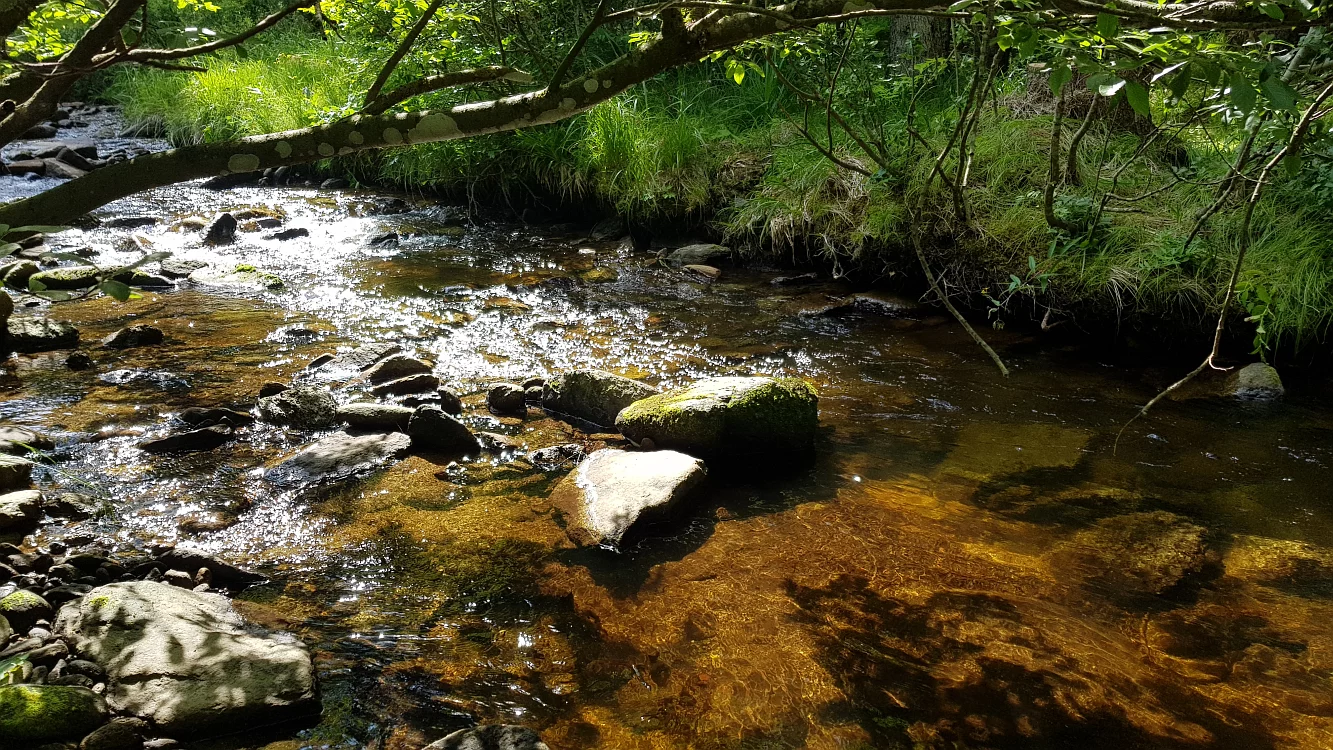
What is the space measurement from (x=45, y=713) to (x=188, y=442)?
7.00ft

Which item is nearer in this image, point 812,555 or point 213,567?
point 213,567

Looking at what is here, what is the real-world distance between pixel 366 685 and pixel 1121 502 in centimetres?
314

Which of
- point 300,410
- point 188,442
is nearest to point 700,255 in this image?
point 300,410

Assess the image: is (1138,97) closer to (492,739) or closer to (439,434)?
(492,739)

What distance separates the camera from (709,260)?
7461 millimetres

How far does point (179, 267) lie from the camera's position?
7363 mm

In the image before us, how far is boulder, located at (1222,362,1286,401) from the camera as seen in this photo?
15.6 feet

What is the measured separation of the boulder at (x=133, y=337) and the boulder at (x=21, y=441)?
1.40m

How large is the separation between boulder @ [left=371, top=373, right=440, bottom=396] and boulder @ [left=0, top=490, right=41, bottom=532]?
1.77 metres

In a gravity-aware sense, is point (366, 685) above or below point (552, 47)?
below

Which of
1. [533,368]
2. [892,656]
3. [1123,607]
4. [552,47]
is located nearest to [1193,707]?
[1123,607]

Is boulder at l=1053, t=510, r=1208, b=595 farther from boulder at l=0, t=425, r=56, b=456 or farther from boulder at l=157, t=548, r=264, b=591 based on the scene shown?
boulder at l=0, t=425, r=56, b=456

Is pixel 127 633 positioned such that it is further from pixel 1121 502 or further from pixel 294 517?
pixel 1121 502

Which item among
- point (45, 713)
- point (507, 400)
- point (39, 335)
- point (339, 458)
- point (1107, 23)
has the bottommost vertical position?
point (507, 400)
